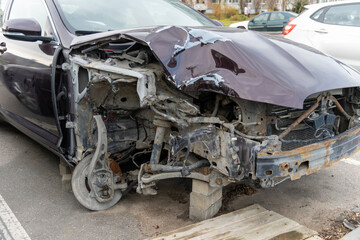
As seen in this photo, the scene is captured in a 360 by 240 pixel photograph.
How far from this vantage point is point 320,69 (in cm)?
249

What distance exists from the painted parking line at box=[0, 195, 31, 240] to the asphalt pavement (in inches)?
1.4

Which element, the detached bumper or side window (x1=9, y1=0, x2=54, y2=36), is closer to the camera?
the detached bumper

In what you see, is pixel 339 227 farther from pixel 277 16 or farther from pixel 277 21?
pixel 277 16

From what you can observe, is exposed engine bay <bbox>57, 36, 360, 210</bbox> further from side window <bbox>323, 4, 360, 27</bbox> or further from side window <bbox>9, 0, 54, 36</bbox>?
side window <bbox>323, 4, 360, 27</bbox>

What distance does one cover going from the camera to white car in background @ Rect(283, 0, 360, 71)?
605cm

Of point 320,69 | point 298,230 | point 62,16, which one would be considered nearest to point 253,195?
point 298,230

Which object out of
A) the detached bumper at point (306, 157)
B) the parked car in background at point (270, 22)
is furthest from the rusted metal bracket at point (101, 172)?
the parked car in background at point (270, 22)

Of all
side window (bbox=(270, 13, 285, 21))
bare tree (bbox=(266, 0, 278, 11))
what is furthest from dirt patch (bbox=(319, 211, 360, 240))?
bare tree (bbox=(266, 0, 278, 11))

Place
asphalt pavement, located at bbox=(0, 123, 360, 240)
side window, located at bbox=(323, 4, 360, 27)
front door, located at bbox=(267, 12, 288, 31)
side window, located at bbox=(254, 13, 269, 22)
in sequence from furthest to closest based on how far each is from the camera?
1. side window, located at bbox=(254, 13, 269, 22)
2. front door, located at bbox=(267, 12, 288, 31)
3. side window, located at bbox=(323, 4, 360, 27)
4. asphalt pavement, located at bbox=(0, 123, 360, 240)

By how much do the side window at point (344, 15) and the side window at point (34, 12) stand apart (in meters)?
5.03

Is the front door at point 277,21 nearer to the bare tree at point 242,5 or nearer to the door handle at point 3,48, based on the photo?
the door handle at point 3,48

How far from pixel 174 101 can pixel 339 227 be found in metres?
1.62

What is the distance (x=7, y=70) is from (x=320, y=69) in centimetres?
317

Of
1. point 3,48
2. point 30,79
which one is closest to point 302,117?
point 30,79
